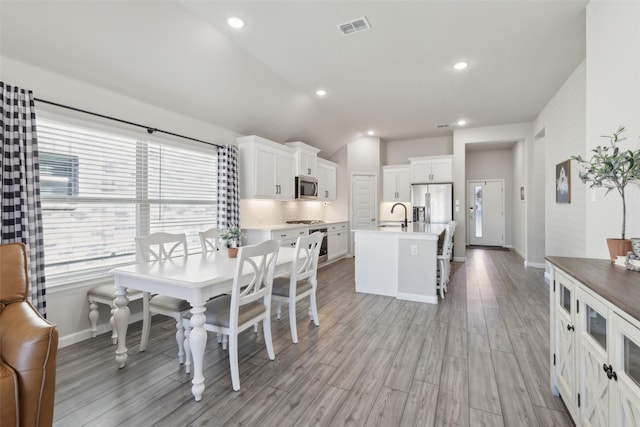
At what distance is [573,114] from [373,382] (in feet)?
13.5

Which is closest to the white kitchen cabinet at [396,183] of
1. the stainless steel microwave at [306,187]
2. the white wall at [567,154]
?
the stainless steel microwave at [306,187]

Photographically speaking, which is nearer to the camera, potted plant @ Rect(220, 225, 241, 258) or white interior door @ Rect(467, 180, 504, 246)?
potted plant @ Rect(220, 225, 241, 258)

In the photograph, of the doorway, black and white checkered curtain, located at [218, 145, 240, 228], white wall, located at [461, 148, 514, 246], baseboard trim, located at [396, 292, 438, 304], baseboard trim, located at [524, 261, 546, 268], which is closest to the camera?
baseboard trim, located at [396, 292, 438, 304]

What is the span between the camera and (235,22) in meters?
2.75

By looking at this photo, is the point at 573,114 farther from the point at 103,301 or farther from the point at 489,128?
the point at 103,301

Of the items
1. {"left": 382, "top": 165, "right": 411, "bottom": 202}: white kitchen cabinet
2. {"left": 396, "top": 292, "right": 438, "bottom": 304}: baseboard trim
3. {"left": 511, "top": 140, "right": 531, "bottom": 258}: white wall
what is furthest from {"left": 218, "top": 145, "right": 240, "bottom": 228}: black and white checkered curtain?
{"left": 511, "top": 140, "right": 531, "bottom": 258}: white wall

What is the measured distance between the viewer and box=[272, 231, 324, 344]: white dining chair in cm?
261

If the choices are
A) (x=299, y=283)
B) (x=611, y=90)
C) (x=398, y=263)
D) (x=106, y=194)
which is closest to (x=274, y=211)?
(x=398, y=263)

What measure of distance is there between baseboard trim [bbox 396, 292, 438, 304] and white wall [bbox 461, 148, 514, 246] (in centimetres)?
582

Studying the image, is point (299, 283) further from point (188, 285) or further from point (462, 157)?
Answer: point (462, 157)

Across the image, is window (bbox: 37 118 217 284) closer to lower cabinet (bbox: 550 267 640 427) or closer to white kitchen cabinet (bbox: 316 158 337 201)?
white kitchen cabinet (bbox: 316 158 337 201)

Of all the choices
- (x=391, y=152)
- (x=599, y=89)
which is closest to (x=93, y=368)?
(x=599, y=89)

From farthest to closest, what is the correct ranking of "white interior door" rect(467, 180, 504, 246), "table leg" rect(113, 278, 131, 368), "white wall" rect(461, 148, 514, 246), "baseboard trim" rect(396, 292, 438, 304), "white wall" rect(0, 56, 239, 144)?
"white interior door" rect(467, 180, 504, 246), "white wall" rect(461, 148, 514, 246), "baseboard trim" rect(396, 292, 438, 304), "white wall" rect(0, 56, 239, 144), "table leg" rect(113, 278, 131, 368)

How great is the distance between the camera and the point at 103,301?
2676 millimetres
